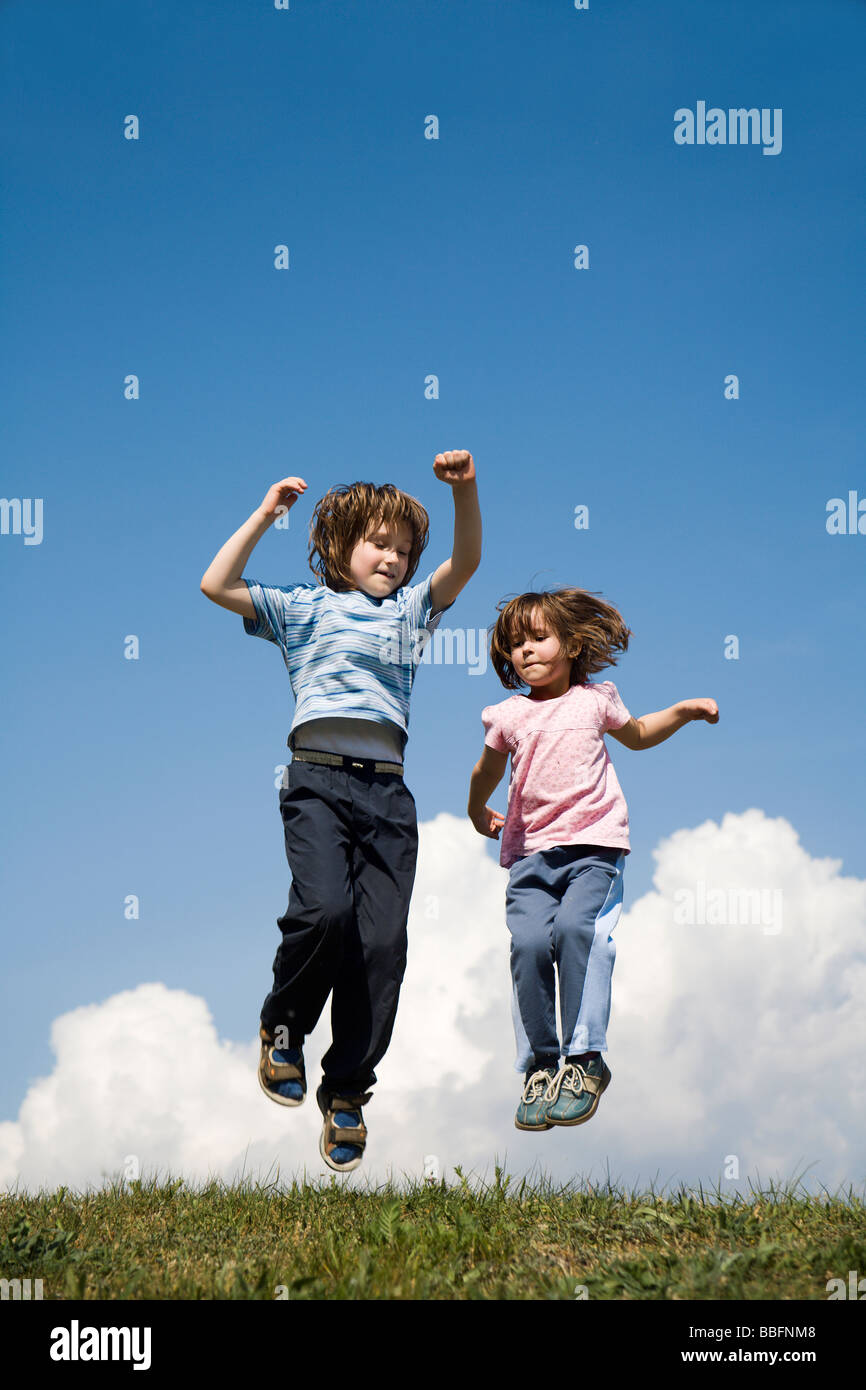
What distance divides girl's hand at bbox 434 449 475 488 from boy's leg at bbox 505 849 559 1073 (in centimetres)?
208

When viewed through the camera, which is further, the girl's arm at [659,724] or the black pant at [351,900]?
the girl's arm at [659,724]

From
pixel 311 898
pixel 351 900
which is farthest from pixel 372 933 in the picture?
pixel 311 898

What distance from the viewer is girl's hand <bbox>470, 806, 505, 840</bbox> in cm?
677

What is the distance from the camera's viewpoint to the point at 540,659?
22.0ft

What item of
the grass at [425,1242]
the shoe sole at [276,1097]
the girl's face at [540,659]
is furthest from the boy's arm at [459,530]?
the grass at [425,1242]

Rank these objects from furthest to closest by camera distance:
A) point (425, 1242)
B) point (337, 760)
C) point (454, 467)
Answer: point (337, 760) → point (454, 467) → point (425, 1242)

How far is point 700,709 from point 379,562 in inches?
81.4

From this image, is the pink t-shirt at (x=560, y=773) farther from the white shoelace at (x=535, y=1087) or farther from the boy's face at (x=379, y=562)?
the white shoelace at (x=535, y=1087)

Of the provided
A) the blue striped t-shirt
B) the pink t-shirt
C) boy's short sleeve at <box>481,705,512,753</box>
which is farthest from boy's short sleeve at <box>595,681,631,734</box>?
the blue striped t-shirt

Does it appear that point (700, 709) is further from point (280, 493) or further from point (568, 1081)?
point (280, 493)

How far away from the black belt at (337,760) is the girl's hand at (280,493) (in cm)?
129

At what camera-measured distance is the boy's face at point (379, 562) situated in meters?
6.50
